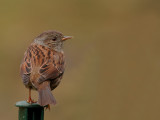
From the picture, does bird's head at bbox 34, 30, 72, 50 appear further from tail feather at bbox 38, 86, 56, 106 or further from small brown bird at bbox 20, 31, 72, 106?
tail feather at bbox 38, 86, 56, 106

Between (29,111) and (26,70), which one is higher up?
(26,70)

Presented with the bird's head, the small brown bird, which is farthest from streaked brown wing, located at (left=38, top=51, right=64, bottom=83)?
the bird's head

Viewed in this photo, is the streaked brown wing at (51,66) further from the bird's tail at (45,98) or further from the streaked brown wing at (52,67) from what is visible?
the bird's tail at (45,98)

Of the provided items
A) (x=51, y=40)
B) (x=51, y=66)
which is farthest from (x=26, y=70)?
(x=51, y=40)

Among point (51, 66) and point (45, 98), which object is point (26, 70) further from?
point (45, 98)

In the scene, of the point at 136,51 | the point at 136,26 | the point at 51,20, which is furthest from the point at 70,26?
the point at 136,51

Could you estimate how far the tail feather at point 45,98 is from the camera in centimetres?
790

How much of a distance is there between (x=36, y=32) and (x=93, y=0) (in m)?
3.19

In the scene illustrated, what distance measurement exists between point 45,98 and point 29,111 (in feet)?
2.83

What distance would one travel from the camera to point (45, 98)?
26.6 feet

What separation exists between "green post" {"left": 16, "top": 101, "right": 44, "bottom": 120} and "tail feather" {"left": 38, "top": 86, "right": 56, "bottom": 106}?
1.41 feet

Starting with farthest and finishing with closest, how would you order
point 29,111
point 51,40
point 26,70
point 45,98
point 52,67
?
point 51,40 < point 52,67 < point 26,70 < point 45,98 < point 29,111

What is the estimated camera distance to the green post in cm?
715

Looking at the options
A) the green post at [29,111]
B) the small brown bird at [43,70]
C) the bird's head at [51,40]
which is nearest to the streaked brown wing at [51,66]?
the small brown bird at [43,70]
